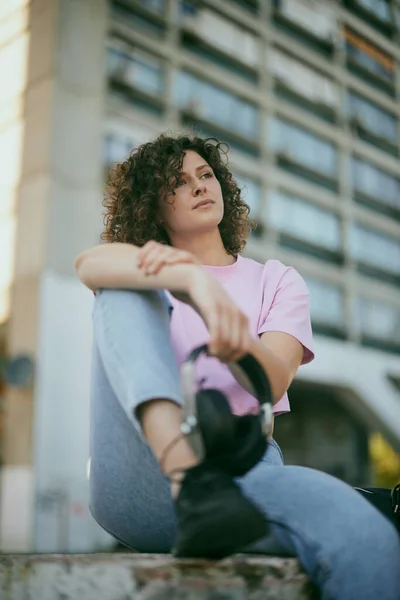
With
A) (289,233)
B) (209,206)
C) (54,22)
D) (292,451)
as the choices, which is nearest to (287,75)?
(289,233)

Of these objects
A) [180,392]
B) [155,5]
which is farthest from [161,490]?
[155,5]

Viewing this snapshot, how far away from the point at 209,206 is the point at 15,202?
1259cm

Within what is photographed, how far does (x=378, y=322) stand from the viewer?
754 inches

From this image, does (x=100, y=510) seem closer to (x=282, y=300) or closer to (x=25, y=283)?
(x=282, y=300)

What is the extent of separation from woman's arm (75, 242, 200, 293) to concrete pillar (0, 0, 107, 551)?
1153cm

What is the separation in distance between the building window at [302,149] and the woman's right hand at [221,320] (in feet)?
55.8

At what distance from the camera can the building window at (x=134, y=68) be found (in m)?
14.3

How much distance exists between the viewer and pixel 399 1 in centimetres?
2316

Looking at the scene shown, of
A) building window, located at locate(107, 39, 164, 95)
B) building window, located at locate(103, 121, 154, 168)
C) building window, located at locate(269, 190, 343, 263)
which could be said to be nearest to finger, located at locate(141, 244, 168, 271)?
building window, located at locate(103, 121, 154, 168)

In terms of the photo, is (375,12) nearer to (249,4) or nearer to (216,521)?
(249,4)

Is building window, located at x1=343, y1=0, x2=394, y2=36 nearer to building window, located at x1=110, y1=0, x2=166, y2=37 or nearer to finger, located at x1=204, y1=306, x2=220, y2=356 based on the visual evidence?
building window, located at x1=110, y1=0, x2=166, y2=37

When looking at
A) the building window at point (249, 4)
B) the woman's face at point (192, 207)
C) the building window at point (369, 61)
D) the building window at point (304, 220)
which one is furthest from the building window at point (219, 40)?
the woman's face at point (192, 207)

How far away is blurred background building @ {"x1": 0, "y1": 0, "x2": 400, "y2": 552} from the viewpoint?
12484 millimetres

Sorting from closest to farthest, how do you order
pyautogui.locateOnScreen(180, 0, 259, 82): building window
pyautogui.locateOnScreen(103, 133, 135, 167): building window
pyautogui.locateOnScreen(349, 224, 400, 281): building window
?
pyautogui.locateOnScreen(103, 133, 135, 167): building window → pyautogui.locateOnScreen(180, 0, 259, 82): building window → pyautogui.locateOnScreen(349, 224, 400, 281): building window
